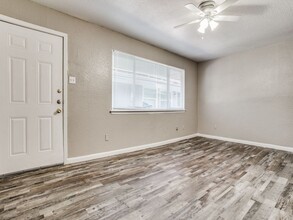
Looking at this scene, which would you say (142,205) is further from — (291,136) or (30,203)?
(291,136)

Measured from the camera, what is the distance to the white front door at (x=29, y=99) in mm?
2145

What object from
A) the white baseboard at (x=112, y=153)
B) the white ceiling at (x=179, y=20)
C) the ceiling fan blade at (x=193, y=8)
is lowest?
the white baseboard at (x=112, y=153)

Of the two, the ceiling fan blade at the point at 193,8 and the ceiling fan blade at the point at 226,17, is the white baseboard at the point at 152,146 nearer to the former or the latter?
the ceiling fan blade at the point at 193,8

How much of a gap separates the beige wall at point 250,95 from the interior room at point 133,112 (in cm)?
3

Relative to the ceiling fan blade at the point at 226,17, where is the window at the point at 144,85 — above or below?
below

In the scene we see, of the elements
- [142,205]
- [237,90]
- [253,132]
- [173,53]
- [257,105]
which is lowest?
[142,205]

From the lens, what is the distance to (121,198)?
1700mm

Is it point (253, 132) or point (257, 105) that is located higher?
point (257, 105)

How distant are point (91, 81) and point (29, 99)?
99cm

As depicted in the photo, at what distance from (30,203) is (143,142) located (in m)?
2.37

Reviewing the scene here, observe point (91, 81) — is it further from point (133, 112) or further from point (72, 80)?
point (133, 112)

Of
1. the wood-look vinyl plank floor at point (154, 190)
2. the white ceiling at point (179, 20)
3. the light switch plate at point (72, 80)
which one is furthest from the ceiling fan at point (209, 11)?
the wood-look vinyl plank floor at point (154, 190)

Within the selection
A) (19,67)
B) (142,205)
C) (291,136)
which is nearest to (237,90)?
(291,136)

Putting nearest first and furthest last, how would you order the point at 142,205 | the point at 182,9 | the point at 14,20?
the point at 142,205 → the point at 14,20 → the point at 182,9
